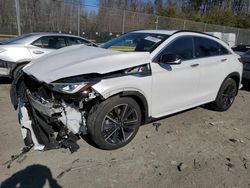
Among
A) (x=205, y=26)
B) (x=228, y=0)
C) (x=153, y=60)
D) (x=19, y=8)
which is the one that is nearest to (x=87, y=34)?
(x=19, y=8)

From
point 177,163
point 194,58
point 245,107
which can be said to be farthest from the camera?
point 245,107

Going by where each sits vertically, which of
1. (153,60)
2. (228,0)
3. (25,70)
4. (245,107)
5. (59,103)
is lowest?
(245,107)

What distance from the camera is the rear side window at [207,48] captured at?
4.72 metres

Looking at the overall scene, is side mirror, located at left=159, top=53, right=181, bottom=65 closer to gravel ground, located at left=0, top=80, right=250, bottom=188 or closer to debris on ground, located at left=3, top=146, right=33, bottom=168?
gravel ground, located at left=0, top=80, right=250, bottom=188

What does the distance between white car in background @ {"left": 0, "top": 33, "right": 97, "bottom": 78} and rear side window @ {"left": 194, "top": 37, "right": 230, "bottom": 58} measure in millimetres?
2509

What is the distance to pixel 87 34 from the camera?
13.2 meters

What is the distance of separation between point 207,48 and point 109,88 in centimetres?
255

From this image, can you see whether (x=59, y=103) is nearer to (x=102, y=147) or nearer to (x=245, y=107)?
(x=102, y=147)

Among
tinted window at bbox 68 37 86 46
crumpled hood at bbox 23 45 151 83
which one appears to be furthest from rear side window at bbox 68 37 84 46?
crumpled hood at bbox 23 45 151 83

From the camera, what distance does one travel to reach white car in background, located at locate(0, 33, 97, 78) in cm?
642

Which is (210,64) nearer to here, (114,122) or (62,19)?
(114,122)

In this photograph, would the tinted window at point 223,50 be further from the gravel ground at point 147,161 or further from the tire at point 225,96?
the gravel ground at point 147,161

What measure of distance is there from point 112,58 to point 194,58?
1.74 metres

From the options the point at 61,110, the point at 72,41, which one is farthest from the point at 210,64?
the point at 72,41
